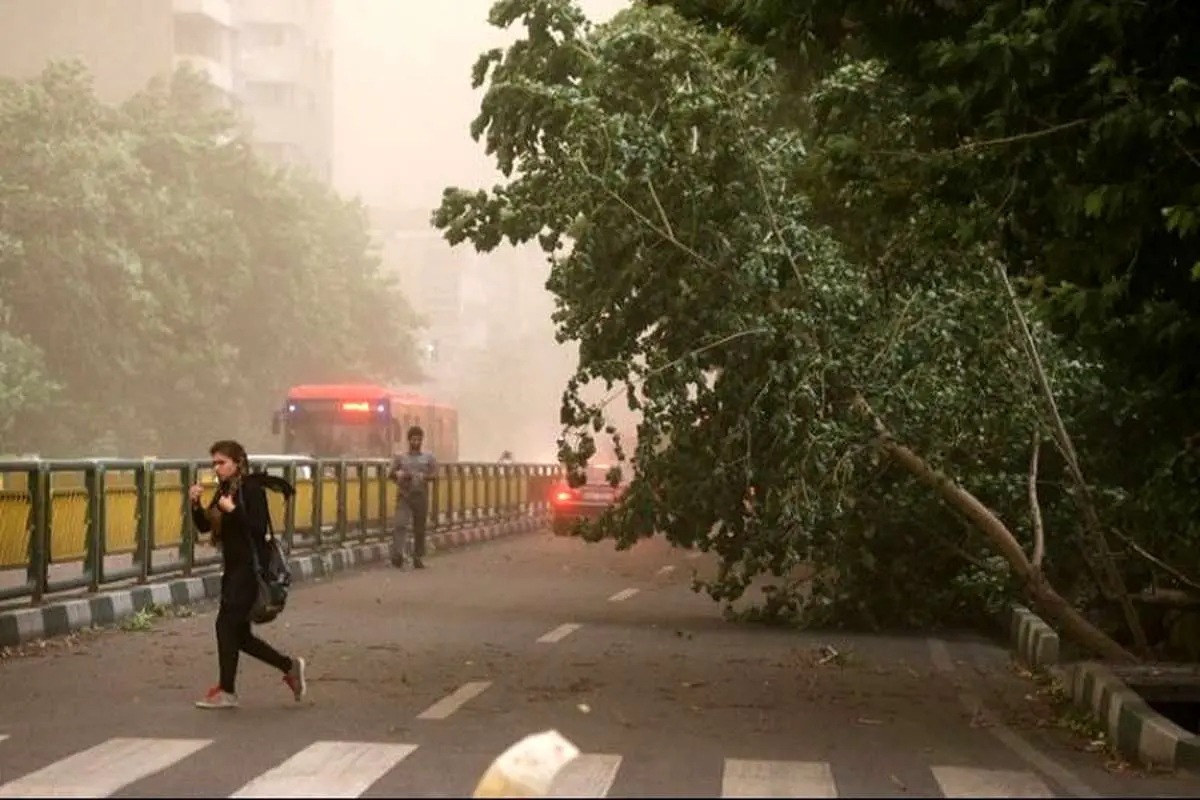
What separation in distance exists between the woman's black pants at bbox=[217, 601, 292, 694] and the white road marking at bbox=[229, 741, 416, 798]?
5.61ft

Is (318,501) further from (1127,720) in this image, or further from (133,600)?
(1127,720)

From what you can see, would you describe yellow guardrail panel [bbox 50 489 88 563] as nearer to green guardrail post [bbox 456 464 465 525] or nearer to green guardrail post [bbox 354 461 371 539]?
green guardrail post [bbox 354 461 371 539]

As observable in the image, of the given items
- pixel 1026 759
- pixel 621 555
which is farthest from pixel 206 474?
pixel 1026 759

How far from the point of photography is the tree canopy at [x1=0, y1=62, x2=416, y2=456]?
5122 centimetres

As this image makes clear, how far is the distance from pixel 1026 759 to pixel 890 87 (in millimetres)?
4804

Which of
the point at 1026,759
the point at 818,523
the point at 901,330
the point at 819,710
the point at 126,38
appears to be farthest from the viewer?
the point at 126,38

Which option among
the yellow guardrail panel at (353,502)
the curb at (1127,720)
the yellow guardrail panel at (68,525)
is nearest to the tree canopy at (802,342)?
the curb at (1127,720)

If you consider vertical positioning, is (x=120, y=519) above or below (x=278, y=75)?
below

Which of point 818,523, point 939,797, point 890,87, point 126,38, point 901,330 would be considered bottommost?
point 939,797

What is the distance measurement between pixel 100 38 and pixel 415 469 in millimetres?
76617

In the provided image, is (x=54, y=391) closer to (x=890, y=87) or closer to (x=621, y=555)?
(x=621, y=555)

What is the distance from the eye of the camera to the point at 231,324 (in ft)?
213

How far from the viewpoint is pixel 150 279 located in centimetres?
5641

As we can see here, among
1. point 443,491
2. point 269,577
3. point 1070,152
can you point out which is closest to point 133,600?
point 269,577
